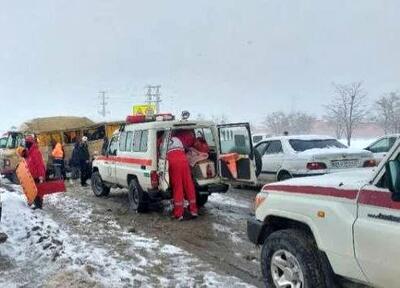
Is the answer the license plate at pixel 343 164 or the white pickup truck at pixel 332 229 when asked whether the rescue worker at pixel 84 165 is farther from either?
the white pickup truck at pixel 332 229

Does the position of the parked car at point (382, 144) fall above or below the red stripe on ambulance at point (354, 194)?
below

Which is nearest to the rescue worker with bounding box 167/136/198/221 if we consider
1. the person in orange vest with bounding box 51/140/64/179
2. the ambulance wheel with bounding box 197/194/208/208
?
the ambulance wheel with bounding box 197/194/208/208

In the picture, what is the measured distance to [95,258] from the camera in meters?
7.45

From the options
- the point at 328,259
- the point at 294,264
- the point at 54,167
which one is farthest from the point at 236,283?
the point at 54,167

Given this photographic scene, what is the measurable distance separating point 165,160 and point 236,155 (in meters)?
1.49

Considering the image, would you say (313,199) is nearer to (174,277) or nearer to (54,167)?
(174,277)

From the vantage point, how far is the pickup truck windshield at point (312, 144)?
43.1 ft

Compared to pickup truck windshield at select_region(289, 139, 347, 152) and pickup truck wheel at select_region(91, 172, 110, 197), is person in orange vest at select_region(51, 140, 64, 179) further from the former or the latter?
pickup truck windshield at select_region(289, 139, 347, 152)

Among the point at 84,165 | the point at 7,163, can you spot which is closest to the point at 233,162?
the point at 84,165

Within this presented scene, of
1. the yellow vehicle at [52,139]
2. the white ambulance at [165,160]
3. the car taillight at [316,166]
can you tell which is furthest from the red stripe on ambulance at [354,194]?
the yellow vehicle at [52,139]

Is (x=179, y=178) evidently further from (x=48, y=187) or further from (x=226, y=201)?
Answer: (x=48, y=187)

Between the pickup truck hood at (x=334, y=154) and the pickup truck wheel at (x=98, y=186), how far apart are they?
553 cm

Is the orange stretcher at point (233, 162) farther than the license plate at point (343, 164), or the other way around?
the license plate at point (343, 164)

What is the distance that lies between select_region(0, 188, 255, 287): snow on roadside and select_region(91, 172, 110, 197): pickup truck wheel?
4045 millimetres
